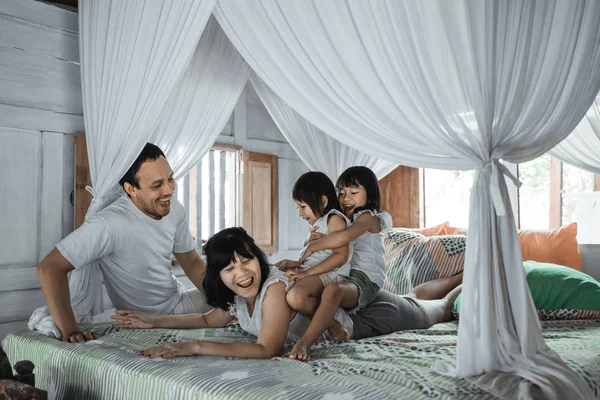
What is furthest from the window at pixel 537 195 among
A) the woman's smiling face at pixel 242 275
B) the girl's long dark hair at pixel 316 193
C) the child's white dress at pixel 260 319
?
the woman's smiling face at pixel 242 275

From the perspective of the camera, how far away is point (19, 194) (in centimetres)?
298

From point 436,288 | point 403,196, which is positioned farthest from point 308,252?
point 403,196

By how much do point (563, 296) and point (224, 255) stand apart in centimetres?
177

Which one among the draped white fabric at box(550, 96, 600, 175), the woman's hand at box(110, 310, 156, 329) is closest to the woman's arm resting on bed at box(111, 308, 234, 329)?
the woman's hand at box(110, 310, 156, 329)

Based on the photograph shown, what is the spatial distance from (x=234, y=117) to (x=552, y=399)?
312 cm

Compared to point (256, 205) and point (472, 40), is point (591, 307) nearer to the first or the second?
point (472, 40)

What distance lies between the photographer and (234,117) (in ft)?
13.7

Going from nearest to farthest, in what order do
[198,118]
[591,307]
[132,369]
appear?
[132,369], [591,307], [198,118]

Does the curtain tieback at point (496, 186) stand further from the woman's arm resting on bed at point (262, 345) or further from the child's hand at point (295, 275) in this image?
the child's hand at point (295, 275)

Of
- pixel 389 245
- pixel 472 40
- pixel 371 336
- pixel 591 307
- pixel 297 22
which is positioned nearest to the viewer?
pixel 472 40

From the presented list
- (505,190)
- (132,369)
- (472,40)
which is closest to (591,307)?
(505,190)

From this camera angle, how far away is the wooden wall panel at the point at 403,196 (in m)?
4.69

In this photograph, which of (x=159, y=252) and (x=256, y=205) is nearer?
(x=159, y=252)

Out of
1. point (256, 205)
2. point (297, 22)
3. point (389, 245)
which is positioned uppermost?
point (297, 22)
